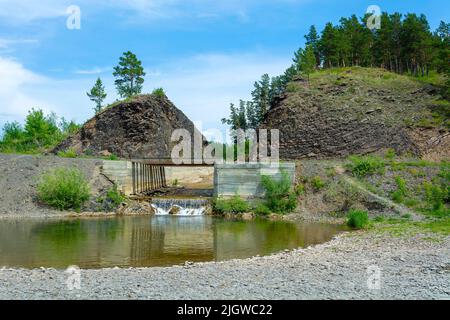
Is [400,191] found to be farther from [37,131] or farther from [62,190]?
[37,131]

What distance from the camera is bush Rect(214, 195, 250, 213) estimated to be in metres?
34.6

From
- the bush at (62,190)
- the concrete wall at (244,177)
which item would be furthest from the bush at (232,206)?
the bush at (62,190)

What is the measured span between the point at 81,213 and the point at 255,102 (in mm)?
54131

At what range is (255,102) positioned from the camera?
83562 mm

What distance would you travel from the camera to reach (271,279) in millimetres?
12438

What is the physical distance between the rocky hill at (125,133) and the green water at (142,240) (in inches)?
1069

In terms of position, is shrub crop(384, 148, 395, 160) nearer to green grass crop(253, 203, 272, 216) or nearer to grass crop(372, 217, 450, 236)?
green grass crop(253, 203, 272, 216)

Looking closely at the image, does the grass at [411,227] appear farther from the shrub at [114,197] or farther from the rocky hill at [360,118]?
the rocky hill at [360,118]

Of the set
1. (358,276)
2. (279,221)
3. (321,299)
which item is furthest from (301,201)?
(321,299)

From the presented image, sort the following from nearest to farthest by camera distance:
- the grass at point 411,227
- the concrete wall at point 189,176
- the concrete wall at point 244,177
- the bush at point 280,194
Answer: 1. the grass at point 411,227
2. the bush at point 280,194
3. the concrete wall at point 244,177
4. the concrete wall at point 189,176

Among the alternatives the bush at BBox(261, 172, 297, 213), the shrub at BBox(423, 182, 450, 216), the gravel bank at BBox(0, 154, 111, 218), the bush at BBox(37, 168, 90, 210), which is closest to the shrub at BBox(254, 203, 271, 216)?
the bush at BBox(261, 172, 297, 213)

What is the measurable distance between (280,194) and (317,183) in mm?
2980

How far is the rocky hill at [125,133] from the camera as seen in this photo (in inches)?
2301

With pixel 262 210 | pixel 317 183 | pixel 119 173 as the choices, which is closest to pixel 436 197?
pixel 317 183
